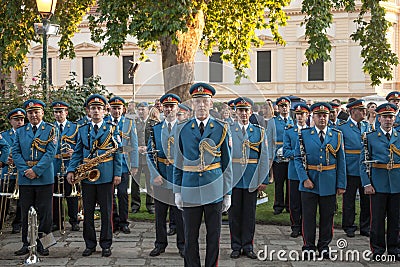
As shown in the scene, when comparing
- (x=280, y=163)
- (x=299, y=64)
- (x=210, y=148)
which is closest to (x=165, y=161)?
(x=210, y=148)

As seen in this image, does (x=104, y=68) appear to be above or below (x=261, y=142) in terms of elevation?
above

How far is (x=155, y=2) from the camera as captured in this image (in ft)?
47.1

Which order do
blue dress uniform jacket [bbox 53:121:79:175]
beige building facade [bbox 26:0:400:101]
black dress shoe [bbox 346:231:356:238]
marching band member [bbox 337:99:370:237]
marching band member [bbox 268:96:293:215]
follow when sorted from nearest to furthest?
black dress shoe [bbox 346:231:356:238], marching band member [bbox 337:99:370:237], blue dress uniform jacket [bbox 53:121:79:175], marching band member [bbox 268:96:293:215], beige building facade [bbox 26:0:400:101]

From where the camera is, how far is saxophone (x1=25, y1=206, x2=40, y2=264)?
8.60 m

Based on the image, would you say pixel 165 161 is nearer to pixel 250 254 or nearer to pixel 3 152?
pixel 250 254

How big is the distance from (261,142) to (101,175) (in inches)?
93.2

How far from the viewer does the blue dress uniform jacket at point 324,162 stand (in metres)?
8.83

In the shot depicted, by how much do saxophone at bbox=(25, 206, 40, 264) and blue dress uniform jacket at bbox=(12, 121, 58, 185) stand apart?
1.93 feet

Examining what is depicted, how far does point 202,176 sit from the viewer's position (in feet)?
24.7

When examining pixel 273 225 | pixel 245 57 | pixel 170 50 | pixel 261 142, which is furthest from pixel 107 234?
pixel 245 57

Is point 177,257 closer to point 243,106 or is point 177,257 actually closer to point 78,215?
point 243,106

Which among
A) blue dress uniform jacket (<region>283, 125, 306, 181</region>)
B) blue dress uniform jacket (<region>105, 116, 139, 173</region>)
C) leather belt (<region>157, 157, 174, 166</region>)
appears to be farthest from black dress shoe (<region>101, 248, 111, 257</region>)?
blue dress uniform jacket (<region>283, 125, 306, 181</region>)

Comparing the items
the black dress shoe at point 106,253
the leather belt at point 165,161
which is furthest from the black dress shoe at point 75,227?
the leather belt at point 165,161

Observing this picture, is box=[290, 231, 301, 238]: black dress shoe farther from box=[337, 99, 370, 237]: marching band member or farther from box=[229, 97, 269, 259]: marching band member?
box=[229, 97, 269, 259]: marching band member
